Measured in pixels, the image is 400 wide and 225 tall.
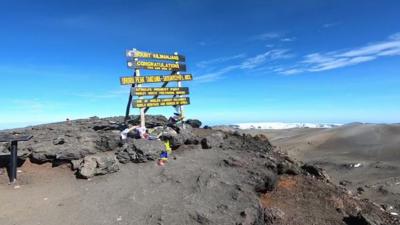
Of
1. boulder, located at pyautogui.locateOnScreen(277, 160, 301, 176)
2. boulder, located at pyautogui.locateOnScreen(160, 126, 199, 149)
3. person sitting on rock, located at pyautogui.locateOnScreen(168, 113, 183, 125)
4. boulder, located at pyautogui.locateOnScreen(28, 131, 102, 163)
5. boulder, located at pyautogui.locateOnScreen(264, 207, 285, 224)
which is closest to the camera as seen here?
boulder, located at pyautogui.locateOnScreen(264, 207, 285, 224)

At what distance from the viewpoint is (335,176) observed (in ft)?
73.0

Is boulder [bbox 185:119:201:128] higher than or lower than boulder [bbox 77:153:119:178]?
higher

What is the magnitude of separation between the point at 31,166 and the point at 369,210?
35.1ft

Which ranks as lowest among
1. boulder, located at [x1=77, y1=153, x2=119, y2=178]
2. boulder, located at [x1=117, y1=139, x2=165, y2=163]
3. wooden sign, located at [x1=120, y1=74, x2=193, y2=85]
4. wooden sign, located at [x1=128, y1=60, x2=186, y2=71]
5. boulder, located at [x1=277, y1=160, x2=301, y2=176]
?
boulder, located at [x1=277, y1=160, x2=301, y2=176]

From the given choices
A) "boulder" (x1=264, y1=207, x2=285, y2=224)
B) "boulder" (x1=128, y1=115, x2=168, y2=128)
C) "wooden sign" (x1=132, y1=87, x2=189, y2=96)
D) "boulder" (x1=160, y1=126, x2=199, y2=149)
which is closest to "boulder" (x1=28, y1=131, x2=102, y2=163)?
"wooden sign" (x1=132, y1=87, x2=189, y2=96)

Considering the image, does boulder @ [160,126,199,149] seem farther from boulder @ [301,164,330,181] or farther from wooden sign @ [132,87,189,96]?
boulder @ [301,164,330,181]

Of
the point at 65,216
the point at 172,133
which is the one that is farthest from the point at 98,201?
the point at 172,133

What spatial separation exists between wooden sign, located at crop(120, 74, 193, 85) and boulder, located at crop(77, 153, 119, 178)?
370cm

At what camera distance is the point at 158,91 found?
16.5 m

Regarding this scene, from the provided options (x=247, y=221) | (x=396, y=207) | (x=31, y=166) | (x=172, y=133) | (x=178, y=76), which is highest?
(x=178, y=76)

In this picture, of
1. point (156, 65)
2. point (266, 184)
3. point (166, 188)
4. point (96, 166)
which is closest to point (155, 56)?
point (156, 65)

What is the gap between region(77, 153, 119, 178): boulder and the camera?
12.1 m

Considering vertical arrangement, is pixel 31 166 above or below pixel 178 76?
below

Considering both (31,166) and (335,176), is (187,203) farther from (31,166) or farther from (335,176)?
(335,176)
